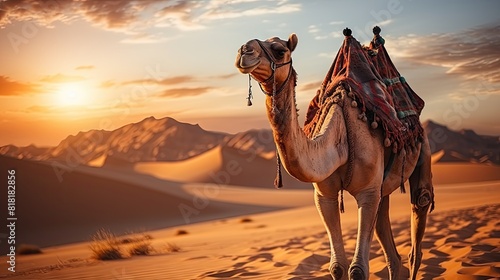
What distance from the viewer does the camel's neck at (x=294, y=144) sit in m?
4.20

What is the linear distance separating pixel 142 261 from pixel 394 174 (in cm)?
671

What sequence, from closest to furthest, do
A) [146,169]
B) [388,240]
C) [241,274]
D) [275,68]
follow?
[275,68]
[388,240]
[241,274]
[146,169]

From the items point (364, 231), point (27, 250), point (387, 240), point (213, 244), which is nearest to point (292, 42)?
point (364, 231)

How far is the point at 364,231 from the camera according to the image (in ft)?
17.0

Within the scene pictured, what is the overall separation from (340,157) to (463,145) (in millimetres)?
64934

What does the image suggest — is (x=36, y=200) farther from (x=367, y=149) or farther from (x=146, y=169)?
(x=146, y=169)

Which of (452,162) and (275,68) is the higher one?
(275,68)

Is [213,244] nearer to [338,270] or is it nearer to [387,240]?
[387,240]

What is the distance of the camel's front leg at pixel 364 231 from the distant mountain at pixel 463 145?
169 feet

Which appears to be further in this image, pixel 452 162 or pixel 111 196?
pixel 452 162

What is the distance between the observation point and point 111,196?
1091 inches

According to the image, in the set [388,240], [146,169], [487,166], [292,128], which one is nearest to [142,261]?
[388,240]

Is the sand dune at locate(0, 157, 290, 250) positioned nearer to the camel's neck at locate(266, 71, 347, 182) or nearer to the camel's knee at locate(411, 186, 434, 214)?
the camel's knee at locate(411, 186, 434, 214)

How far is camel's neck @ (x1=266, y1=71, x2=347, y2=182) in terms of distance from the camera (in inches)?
165
